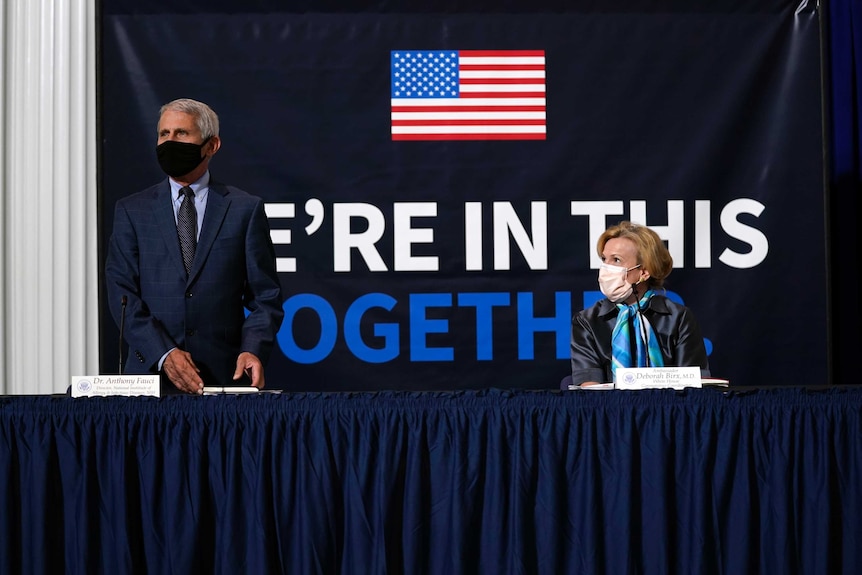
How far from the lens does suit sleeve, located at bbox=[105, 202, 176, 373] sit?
2.66 m

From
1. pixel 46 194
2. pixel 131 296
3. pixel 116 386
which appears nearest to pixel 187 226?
pixel 131 296

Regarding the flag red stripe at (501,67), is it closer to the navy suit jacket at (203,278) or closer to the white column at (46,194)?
the navy suit jacket at (203,278)

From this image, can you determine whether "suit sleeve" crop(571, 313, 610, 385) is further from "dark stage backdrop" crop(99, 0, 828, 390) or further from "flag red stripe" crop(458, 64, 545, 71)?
"flag red stripe" crop(458, 64, 545, 71)

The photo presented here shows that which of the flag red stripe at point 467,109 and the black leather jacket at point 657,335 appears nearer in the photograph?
the black leather jacket at point 657,335

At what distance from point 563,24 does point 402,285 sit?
1342mm

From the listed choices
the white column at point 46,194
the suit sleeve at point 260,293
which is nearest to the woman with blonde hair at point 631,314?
the suit sleeve at point 260,293

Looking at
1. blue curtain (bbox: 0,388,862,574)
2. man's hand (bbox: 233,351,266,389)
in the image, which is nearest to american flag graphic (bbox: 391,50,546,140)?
man's hand (bbox: 233,351,266,389)

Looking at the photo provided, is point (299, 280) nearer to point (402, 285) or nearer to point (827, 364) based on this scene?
point (402, 285)

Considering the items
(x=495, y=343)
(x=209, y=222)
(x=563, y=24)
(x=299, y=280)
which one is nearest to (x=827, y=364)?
(x=495, y=343)

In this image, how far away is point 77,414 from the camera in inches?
71.4

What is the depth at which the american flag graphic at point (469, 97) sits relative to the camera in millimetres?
3814

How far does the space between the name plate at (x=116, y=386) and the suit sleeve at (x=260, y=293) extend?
798 millimetres

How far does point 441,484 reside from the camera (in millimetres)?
1758

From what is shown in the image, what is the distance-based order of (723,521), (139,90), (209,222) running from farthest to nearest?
1. (139,90)
2. (209,222)
3. (723,521)
